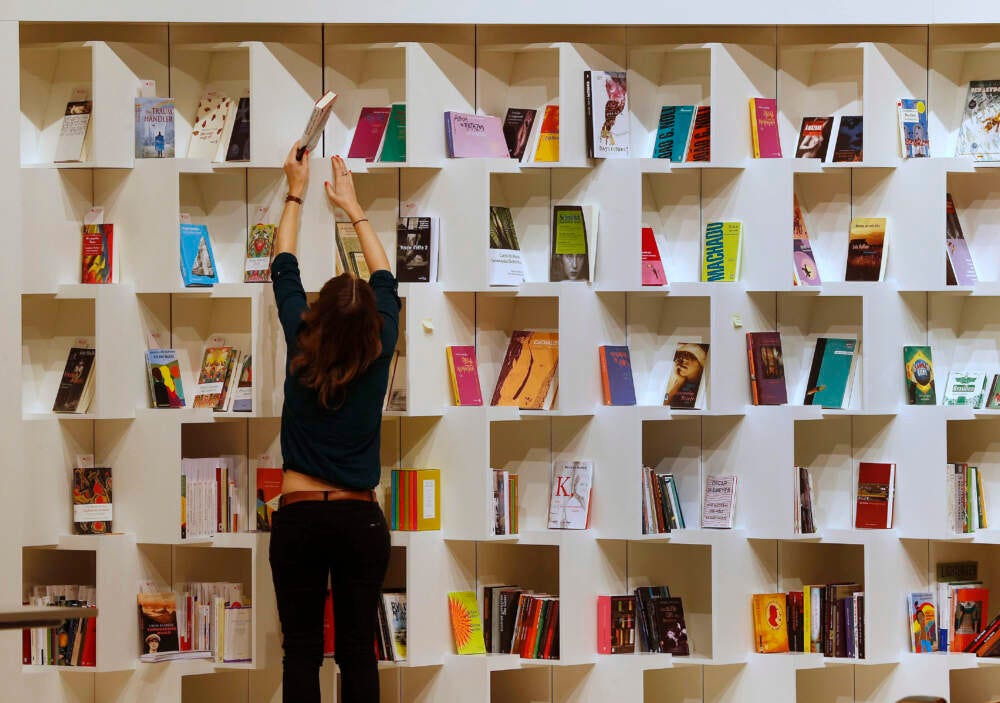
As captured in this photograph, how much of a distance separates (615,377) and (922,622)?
150 centimetres

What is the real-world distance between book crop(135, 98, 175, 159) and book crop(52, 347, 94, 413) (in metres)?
0.79

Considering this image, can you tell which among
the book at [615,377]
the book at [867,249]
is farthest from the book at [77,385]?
the book at [867,249]

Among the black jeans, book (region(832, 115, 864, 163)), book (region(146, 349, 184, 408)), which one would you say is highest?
book (region(832, 115, 864, 163))

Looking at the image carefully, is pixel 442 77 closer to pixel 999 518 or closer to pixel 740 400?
pixel 740 400

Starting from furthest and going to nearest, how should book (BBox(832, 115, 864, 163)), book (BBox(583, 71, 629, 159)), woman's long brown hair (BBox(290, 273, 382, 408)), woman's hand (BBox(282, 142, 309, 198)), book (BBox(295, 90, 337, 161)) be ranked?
book (BBox(832, 115, 864, 163)), book (BBox(583, 71, 629, 159)), woman's hand (BBox(282, 142, 309, 198)), book (BBox(295, 90, 337, 161)), woman's long brown hair (BBox(290, 273, 382, 408))

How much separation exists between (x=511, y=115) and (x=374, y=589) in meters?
1.89

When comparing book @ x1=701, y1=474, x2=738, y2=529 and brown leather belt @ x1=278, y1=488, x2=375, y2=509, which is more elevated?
brown leather belt @ x1=278, y1=488, x2=375, y2=509

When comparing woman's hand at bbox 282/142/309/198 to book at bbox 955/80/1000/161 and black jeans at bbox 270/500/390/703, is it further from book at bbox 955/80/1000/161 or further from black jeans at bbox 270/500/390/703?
book at bbox 955/80/1000/161

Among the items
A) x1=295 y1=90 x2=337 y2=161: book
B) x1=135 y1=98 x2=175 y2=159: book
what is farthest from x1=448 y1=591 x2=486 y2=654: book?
x1=135 y1=98 x2=175 y2=159: book

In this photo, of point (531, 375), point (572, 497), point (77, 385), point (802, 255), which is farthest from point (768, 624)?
point (77, 385)

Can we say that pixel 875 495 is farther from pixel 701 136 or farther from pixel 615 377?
pixel 701 136

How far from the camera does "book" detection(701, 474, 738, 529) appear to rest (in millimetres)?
4172

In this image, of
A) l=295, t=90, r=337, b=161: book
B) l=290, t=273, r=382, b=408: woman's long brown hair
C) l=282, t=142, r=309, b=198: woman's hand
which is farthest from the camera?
l=282, t=142, r=309, b=198: woman's hand

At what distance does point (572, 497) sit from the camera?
13.7 feet
